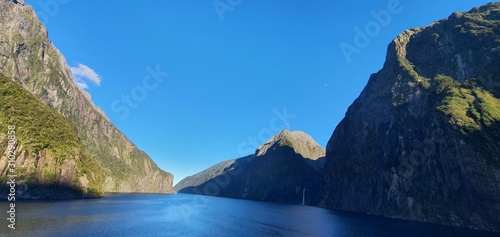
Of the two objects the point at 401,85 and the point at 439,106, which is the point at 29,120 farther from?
the point at 401,85

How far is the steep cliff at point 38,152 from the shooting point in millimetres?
121000

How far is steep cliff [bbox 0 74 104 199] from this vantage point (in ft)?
397

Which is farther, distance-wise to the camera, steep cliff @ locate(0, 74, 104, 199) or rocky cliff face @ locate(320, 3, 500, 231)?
steep cliff @ locate(0, 74, 104, 199)

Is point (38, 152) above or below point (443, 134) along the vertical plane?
below

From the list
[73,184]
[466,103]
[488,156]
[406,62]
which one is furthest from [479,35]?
[73,184]

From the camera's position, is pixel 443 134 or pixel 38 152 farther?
pixel 38 152

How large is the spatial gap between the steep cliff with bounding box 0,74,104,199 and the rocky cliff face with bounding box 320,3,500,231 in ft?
536

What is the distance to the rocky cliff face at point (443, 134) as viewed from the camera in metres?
113

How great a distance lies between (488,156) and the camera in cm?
10950

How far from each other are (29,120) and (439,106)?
189m

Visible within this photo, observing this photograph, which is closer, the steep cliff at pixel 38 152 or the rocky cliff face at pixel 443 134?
the rocky cliff face at pixel 443 134

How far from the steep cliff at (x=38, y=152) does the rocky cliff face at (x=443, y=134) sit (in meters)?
163

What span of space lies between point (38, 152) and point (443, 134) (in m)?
178

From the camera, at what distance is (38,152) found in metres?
132
